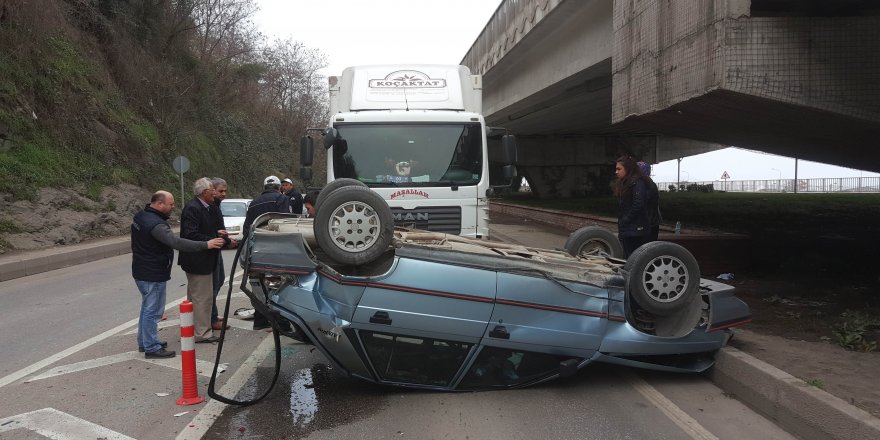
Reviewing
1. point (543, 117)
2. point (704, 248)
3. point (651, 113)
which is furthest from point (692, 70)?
point (543, 117)

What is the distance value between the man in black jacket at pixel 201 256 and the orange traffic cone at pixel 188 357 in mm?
1472

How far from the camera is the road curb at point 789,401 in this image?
378 cm

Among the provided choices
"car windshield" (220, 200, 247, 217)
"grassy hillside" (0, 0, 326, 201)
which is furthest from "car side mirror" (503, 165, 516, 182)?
"grassy hillside" (0, 0, 326, 201)

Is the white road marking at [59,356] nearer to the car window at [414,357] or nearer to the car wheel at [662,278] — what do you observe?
the car window at [414,357]

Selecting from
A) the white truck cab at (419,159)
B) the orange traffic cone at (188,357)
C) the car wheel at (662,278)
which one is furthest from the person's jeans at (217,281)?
the car wheel at (662,278)

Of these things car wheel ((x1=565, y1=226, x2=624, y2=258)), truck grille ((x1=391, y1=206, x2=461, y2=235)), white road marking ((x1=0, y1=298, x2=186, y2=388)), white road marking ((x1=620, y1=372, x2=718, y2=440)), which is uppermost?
truck grille ((x1=391, y1=206, x2=461, y2=235))

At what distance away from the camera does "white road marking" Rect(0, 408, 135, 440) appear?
4117 millimetres

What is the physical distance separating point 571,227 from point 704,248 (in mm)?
9612

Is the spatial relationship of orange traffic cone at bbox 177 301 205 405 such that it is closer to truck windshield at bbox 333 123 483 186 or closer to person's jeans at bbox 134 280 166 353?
person's jeans at bbox 134 280 166 353

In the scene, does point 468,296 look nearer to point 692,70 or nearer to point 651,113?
point 692,70

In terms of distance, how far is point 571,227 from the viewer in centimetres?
1941

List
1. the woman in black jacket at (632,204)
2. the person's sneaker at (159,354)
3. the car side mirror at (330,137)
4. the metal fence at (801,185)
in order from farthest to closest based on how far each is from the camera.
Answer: the metal fence at (801,185), the car side mirror at (330,137), the woman in black jacket at (632,204), the person's sneaker at (159,354)

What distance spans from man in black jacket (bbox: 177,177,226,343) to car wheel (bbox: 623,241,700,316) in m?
4.06

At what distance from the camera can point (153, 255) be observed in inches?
230
